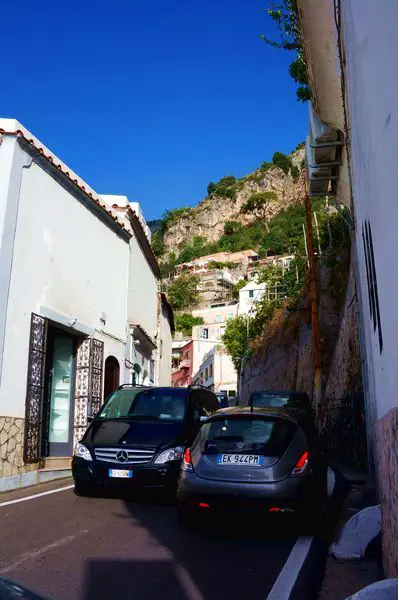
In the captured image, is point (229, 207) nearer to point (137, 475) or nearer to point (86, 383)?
point (86, 383)

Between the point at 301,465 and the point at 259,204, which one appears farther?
the point at 259,204

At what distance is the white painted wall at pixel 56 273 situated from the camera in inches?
475

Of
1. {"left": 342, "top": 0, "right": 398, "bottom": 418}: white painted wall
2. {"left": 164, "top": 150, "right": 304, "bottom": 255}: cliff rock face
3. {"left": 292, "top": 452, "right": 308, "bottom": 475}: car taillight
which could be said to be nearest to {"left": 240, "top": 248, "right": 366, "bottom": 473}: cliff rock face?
{"left": 292, "top": 452, "right": 308, "bottom": 475}: car taillight

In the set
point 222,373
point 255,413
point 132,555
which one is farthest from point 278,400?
point 222,373

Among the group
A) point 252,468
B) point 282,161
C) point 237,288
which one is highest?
point 282,161

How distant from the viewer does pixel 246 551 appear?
19.5 ft

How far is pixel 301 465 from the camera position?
6.64m

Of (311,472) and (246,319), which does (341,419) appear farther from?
(246,319)

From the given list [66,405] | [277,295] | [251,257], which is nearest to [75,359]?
[66,405]

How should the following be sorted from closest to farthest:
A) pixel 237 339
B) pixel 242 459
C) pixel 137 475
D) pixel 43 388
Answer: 1. pixel 242 459
2. pixel 137 475
3. pixel 43 388
4. pixel 237 339

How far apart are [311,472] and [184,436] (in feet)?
9.88

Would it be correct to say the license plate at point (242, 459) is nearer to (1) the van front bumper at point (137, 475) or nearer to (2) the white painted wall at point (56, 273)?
(1) the van front bumper at point (137, 475)

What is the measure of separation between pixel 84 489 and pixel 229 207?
112 meters

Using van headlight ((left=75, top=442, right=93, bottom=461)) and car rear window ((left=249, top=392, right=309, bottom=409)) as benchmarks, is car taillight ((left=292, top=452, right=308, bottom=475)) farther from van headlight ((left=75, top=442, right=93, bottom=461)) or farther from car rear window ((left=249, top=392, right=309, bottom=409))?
car rear window ((left=249, top=392, right=309, bottom=409))
